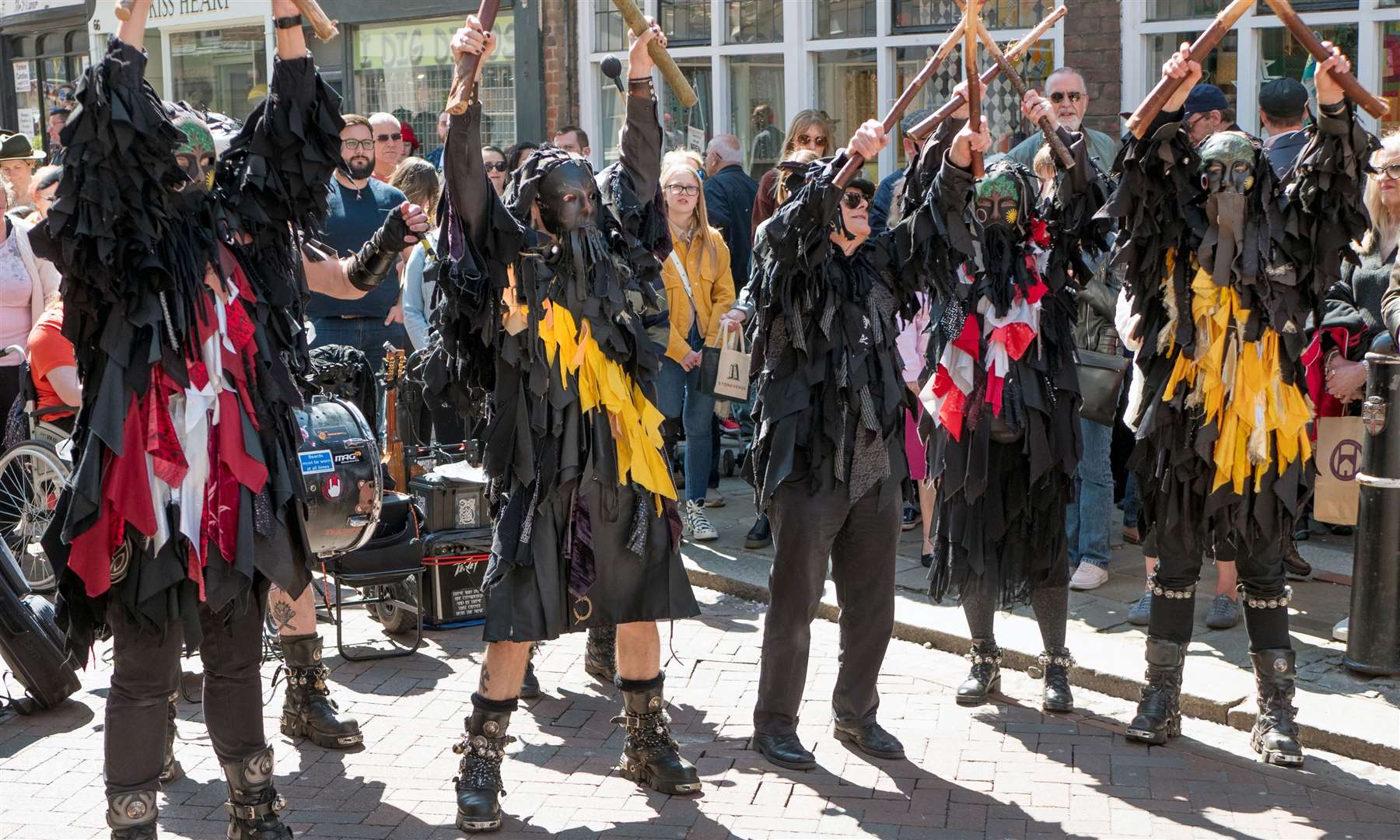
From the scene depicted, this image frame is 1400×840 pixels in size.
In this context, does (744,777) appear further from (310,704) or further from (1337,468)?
(1337,468)

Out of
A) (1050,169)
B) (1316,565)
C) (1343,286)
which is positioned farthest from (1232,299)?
(1316,565)

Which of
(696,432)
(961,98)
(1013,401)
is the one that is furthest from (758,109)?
(961,98)

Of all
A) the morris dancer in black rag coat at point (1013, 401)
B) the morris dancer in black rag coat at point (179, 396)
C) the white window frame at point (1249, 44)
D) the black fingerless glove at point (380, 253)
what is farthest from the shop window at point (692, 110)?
the morris dancer in black rag coat at point (179, 396)

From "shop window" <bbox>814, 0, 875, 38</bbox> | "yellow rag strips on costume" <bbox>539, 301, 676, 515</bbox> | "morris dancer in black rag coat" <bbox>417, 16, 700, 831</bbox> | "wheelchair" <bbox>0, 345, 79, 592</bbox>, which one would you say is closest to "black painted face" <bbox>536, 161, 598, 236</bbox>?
"morris dancer in black rag coat" <bbox>417, 16, 700, 831</bbox>

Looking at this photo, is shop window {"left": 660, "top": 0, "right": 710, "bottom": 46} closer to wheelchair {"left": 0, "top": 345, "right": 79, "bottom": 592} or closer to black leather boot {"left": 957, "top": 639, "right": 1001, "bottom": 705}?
wheelchair {"left": 0, "top": 345, "right": 79, "bottom": 592}

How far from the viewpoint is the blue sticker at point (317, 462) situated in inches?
214

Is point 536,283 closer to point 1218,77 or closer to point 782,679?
point 782,679

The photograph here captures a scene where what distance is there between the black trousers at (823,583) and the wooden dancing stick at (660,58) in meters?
1.28

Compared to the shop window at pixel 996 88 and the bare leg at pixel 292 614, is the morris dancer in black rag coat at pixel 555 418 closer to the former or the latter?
the bare leg at pixel 292 614

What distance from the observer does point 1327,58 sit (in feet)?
15.3

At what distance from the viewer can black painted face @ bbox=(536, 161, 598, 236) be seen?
4531 mm

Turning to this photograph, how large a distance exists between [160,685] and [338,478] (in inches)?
58.1

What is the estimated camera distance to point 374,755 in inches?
206

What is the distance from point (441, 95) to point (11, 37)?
8.45 m
